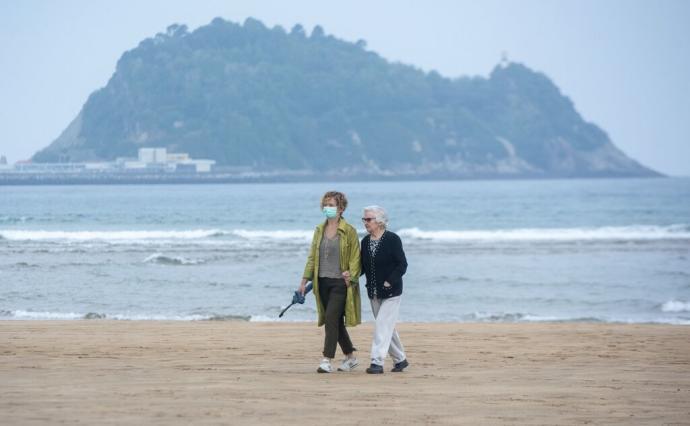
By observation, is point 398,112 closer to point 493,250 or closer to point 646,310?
point 493,250

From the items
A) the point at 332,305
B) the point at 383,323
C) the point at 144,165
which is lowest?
the point at 383,323

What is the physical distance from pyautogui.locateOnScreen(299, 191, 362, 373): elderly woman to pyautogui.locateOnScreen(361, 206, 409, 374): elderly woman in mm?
126

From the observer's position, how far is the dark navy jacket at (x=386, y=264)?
8523 millimetres

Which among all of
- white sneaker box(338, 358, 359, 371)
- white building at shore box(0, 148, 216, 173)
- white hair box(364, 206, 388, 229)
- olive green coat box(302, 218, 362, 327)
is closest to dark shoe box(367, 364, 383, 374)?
white sneaker box(338, 358, 359, 371)

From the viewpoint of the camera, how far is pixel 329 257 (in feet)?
27.8

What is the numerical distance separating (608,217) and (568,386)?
57421mm

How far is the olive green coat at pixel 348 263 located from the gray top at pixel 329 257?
33 millimetres

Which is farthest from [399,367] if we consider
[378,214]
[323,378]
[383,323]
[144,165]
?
[144,165]

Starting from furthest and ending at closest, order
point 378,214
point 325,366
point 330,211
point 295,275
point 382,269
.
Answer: point 295,275 < point 325,366 < point 382,269 < point 378,214 < point 330,211

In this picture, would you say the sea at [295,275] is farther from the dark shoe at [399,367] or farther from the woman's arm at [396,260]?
the woman's arm at [396,260]

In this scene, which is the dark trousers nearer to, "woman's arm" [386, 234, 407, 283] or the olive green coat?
the olive green coat

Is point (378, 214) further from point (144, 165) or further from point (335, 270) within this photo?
point (144, 165)

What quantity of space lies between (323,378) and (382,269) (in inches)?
38.7

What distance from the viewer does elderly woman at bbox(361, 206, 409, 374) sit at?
8484mm
